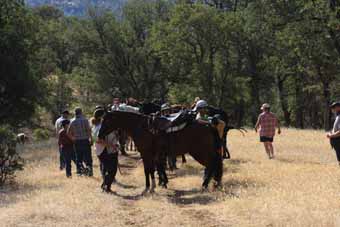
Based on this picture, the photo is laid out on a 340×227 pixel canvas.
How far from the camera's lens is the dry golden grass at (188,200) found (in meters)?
9.62

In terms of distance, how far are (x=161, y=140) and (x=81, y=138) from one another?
11.3 feet

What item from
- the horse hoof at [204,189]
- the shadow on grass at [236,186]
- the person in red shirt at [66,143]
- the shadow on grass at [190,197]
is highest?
the person in red shirt at [66,143]

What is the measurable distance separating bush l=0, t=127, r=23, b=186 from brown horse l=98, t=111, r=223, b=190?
3.21m

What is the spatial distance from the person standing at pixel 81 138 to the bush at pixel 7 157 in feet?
5.37

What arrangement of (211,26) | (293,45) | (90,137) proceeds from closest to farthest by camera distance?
1. (90,137)
2. (293,45)
3. (211,26)

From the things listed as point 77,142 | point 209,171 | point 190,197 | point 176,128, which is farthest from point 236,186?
point 77,142

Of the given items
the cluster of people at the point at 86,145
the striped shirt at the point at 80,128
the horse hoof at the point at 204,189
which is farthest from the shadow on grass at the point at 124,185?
the horse hoof at the point at 204,189

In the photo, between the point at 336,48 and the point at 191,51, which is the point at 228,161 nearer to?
the point at 336,48

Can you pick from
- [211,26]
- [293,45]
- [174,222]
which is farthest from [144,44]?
[174,222]

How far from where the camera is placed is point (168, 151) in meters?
13.5

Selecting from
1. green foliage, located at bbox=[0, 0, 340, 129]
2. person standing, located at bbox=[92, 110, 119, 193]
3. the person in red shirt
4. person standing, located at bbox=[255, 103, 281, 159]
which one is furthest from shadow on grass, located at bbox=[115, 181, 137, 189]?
green foliage, located at bbox=[0, 0, 340, 129]

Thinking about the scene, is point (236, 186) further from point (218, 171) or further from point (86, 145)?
point (86, 145)

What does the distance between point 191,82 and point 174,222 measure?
3993cm

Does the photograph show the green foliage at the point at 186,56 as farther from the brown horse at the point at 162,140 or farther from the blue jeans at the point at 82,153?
the brown horse at the point at 162,140
